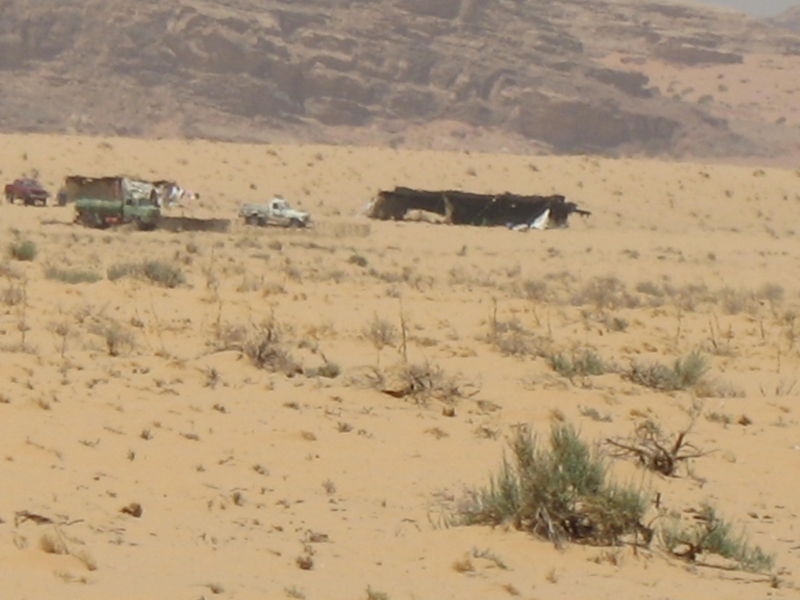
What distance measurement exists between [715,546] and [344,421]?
3.74 m

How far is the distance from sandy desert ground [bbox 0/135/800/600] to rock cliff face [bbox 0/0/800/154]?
67.0 meters

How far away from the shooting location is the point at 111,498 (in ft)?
27.3

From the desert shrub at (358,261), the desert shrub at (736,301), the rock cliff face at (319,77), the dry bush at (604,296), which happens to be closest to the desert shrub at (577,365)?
the dry bush at (604,296)

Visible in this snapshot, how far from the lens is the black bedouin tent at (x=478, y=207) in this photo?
142ft

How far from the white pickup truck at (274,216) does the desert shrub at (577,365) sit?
998 inches

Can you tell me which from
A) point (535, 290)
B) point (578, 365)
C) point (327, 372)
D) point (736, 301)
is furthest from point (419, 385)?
point (736, 301)

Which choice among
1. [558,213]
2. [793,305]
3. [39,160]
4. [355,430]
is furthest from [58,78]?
[355,430]

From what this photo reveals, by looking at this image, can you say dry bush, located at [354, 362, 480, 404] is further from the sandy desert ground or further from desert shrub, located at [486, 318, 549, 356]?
desert shrub, located at [486, 318, 549, 356]

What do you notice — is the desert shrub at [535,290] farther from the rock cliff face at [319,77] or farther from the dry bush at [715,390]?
the rock cliff face at [319,77]

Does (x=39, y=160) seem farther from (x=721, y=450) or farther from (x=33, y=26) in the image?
(x=33, y=26)

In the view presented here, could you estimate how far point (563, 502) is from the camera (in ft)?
26.8

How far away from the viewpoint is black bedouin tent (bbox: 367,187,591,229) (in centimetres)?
4322

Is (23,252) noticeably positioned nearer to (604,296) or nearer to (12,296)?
(12,296)

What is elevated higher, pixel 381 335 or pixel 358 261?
pixel 381 335
